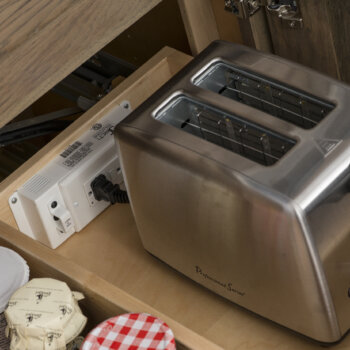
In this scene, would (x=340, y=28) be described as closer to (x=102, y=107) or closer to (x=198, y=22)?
(x=198, y=22)

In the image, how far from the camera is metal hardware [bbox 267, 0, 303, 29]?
122 cm

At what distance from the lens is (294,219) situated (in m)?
0.95

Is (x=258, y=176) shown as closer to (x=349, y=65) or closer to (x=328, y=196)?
(x=328, y=196)

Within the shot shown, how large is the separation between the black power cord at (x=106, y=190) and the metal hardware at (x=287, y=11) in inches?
12.5

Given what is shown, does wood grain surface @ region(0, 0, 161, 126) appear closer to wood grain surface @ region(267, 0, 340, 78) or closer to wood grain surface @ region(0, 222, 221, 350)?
wood grain surface @ region(0, 222, 221, 350)

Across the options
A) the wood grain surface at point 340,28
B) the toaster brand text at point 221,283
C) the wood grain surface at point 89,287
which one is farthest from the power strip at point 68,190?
the wood grain surface at point 340,28

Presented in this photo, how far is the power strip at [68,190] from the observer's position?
1.21 m

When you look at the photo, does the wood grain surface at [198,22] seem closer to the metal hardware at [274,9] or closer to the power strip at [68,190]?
the metal hardware at [274,9]

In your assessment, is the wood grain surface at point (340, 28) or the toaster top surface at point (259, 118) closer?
the toaster top surface at point (259, 118)

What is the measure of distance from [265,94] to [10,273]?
38 centimetres

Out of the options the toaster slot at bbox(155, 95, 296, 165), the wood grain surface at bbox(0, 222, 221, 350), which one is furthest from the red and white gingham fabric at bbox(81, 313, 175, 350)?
the toaster slot at bbox(155, 95, 296, 165)

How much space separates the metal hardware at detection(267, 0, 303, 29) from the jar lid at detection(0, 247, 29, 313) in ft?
1.57

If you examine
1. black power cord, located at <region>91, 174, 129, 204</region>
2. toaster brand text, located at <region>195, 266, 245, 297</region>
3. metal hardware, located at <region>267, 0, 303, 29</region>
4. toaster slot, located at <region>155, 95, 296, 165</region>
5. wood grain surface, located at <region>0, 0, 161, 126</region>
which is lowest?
toaster brand text, located at <region>195, 266, 245, 297</region>

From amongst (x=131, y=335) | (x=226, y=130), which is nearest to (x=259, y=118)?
(x=226, y=130)
